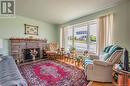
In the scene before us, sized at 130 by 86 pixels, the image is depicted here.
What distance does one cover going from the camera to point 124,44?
3.46 m

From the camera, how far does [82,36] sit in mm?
5535

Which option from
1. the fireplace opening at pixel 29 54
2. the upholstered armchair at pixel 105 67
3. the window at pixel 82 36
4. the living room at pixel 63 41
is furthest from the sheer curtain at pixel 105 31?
the fireplace opening at pixel 29 54

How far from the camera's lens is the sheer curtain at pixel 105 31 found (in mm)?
3841

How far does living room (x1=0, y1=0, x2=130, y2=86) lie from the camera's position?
9.55 ft

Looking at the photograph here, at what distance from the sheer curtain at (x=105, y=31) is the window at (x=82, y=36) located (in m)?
0.62

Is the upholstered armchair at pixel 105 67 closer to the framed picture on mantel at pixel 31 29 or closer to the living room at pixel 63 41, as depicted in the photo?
the living room at pixel 63 41

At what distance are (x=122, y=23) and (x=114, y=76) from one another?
1.76 metres

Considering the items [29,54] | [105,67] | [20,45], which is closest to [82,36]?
[105,67]

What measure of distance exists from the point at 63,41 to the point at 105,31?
10.9 ft

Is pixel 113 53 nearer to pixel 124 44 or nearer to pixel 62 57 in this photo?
pixel 124 44

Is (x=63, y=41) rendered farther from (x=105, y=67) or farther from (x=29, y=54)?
(x=105, y=67)

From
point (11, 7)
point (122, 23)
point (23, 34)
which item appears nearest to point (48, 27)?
point (23, 34)

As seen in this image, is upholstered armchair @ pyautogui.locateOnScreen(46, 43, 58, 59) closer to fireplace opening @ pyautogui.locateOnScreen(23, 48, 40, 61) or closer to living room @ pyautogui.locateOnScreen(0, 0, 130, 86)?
living room @ pyautogui.locateOnScreen(0, 0, 130, 86)

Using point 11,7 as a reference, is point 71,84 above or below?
below
